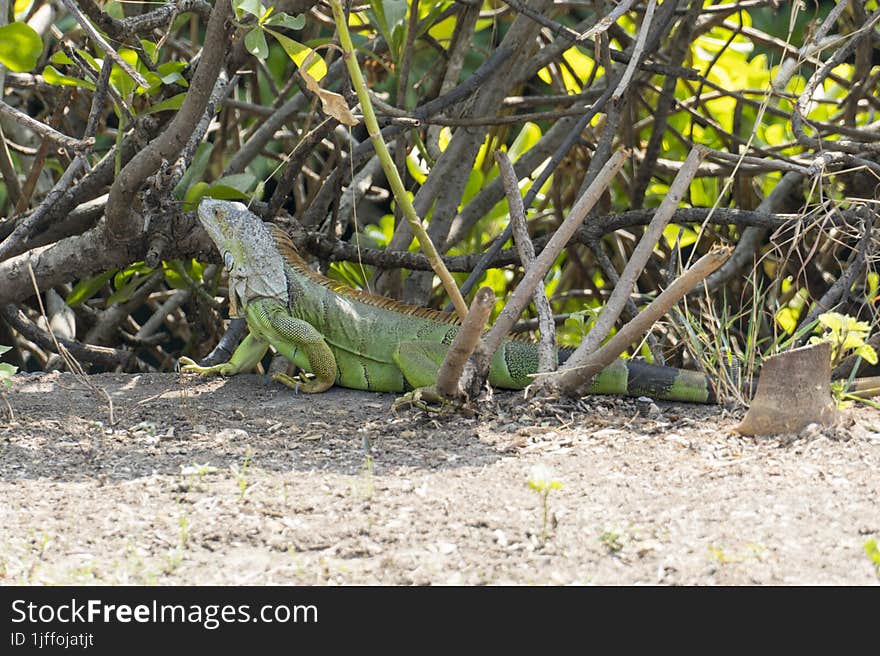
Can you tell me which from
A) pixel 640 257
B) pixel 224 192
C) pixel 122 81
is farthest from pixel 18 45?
pixel 640 257

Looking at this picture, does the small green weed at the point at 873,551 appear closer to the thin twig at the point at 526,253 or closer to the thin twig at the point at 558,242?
the thin twig at the point at 558,242

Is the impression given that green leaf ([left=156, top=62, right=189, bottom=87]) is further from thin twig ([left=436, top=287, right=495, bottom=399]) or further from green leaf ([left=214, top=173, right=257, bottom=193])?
thin twig ([left=436, top=287, right=495, bottom=399])

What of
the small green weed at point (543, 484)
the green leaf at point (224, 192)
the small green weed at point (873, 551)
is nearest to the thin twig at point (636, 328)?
the small green weed at point (543, 484)

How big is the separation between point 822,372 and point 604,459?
799mm

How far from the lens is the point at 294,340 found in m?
5.09

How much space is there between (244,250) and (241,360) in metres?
0.53

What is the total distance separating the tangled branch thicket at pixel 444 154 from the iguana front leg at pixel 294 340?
1.70 feet

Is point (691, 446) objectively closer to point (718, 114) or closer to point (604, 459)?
point (604, 459)

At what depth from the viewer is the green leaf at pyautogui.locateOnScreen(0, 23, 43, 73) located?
4.59m

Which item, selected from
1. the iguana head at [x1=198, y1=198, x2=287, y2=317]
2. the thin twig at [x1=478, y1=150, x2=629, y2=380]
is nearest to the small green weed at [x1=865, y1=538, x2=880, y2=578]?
the thin twig at [x1=478, y1=150, x2=629, y2=380]

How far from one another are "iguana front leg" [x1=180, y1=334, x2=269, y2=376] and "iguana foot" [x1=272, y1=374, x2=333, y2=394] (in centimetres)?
23

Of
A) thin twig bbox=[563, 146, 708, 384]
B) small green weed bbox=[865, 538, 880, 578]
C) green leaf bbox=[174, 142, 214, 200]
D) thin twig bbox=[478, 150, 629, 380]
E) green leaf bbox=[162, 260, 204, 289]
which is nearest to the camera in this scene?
small green weed bbox=[865, 538, 880, 578]
